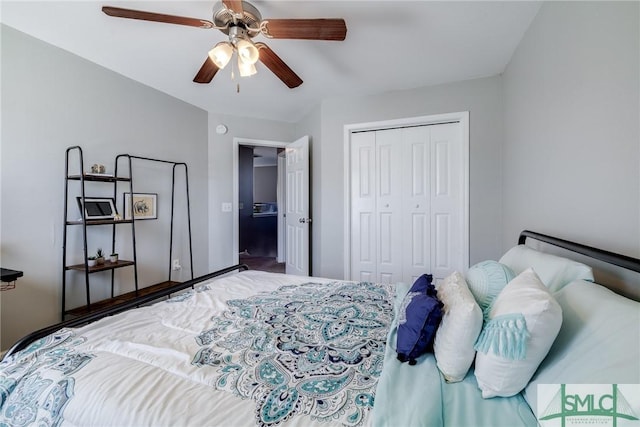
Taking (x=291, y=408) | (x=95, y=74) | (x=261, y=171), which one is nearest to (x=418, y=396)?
(x=291, y=408)

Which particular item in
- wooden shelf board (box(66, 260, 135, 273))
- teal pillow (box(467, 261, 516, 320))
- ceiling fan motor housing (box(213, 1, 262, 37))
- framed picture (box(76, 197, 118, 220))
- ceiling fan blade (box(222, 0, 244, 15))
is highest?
ceiling fan motor housing (box(213, 1, 262, 37))

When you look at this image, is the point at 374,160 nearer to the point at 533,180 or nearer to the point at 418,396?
the point at 533,180

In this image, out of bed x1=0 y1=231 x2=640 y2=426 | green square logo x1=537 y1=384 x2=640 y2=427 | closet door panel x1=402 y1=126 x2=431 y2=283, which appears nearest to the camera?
green square logo x1=537 y1=384 x2=640 y2=427

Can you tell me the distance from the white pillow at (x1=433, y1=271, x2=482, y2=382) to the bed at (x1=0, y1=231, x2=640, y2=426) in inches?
0.4

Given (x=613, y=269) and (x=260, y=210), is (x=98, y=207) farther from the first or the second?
(x=260, y=210)

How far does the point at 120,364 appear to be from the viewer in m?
0.94

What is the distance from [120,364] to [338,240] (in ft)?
8.39

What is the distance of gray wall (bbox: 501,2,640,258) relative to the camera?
103 centimetres

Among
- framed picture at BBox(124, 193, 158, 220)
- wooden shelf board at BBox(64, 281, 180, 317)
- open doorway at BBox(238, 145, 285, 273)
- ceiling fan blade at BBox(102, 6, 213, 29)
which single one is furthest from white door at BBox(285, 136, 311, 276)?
ceiling fan blade at BBox(102, 6, 213, 29)

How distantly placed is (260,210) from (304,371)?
19.6 feet

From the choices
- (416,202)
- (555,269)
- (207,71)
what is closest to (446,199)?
(416,202)

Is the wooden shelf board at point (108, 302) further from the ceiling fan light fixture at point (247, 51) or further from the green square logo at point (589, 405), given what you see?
the green square logo at point (589, 405)

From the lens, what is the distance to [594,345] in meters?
0.67

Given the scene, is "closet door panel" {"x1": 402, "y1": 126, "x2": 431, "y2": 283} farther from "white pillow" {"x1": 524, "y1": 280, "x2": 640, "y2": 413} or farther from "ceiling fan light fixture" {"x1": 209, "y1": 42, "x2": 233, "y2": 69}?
"white pillow" {"x1": 524, "y1": 280, "x2": 640, "y2": 413}
